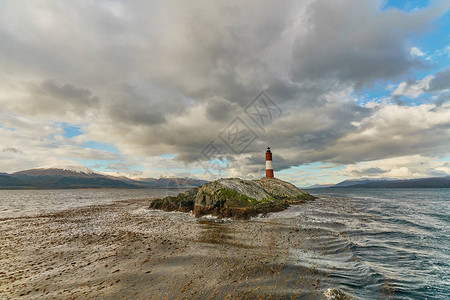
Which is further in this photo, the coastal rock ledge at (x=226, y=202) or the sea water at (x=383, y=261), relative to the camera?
the coastal rock ledge at (x=226, y=202)

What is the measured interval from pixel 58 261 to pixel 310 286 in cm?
1527

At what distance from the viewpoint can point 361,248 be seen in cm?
1480

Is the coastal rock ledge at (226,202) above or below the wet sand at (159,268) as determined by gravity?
above

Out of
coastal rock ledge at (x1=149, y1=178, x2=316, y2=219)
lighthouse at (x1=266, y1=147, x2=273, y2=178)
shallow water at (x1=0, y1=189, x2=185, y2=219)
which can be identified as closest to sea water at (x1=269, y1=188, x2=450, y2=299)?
coastal rock ledge at (x1=149, y1=178, x2=316, y2=219)

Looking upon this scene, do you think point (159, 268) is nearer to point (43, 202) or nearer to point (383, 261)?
point (383, 261)

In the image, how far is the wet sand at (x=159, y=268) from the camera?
873 cm

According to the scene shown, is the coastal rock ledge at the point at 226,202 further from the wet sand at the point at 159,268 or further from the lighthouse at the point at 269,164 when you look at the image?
the lighthouse at the point at 269,164

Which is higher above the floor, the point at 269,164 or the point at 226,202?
the point at 269,164

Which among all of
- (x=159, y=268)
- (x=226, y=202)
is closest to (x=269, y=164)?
(x=226, y=202)

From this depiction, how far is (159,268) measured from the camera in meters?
11.3

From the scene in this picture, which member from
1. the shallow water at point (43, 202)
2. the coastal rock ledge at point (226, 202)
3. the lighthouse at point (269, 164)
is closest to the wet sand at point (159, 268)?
the coastal rock ledge at point (226, 202)

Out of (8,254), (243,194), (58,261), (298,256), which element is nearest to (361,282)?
(298,256)

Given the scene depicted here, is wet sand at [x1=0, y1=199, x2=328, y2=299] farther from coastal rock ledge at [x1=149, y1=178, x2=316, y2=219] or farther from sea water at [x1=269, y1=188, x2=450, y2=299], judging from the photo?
coastal rock ledge at [x1=149, y1=178, x2=316, y2=219]

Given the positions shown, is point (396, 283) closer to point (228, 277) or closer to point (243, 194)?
point (228, 277)
